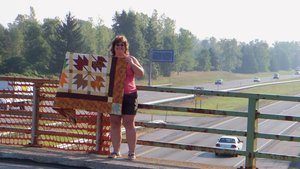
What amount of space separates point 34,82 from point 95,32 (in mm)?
102191

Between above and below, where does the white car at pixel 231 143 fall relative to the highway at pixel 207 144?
above

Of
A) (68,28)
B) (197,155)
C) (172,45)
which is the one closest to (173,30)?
(172,45)

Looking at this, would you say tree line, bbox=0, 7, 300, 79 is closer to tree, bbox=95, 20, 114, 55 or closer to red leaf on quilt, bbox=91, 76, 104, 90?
tree, bbox=95, 20, 114, 55

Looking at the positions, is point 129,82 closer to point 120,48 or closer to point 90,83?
point 120,48

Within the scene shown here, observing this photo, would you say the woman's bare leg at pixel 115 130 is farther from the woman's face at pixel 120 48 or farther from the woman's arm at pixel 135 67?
the woman's face at pixel 120 48

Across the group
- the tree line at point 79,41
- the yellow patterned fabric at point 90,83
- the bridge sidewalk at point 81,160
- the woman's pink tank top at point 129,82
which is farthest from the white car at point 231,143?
the tree line at point 79,41

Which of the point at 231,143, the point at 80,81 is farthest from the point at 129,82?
the point at 231,143

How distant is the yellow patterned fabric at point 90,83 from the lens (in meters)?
7.85

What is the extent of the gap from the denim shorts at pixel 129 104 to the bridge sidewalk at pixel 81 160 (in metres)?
0.72

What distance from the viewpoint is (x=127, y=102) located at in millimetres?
7746

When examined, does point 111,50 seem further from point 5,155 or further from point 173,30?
point 173,30

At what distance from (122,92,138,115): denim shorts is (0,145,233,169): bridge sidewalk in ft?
2.36

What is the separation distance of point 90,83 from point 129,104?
30.5 inches

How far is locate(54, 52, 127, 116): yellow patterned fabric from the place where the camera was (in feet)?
25.7
